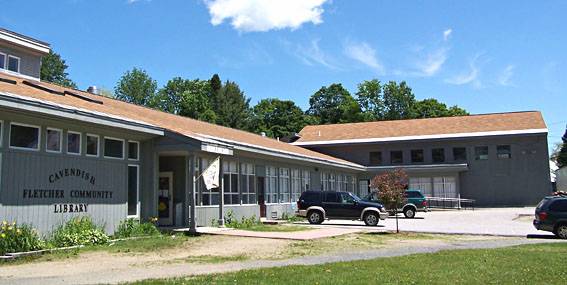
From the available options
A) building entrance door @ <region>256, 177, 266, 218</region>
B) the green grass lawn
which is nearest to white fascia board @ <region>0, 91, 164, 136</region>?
the green grass lawn

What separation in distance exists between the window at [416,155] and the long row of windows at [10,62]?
33.9 meters

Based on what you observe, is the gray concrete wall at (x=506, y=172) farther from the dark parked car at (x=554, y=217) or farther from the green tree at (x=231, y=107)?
the green tree at (x=231, y=107)

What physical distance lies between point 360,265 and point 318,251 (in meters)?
3.40

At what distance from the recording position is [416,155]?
156 ft

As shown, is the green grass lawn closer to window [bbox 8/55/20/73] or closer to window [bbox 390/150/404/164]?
window [bbox 8/55/20/73]

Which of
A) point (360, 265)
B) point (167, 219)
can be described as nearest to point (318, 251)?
point (360, 265)

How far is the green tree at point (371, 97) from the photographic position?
8875cm

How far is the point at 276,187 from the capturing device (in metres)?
29.6

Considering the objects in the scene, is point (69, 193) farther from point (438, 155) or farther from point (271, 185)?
point (438, 155)

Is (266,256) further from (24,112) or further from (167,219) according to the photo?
(167,219)

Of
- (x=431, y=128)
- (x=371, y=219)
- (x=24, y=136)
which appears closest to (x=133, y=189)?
(x=24, y=136)

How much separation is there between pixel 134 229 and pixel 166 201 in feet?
12.3

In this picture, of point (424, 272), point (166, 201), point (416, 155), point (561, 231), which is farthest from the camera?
point (416, 155)

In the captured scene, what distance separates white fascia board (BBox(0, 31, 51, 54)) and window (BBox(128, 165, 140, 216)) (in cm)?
781
